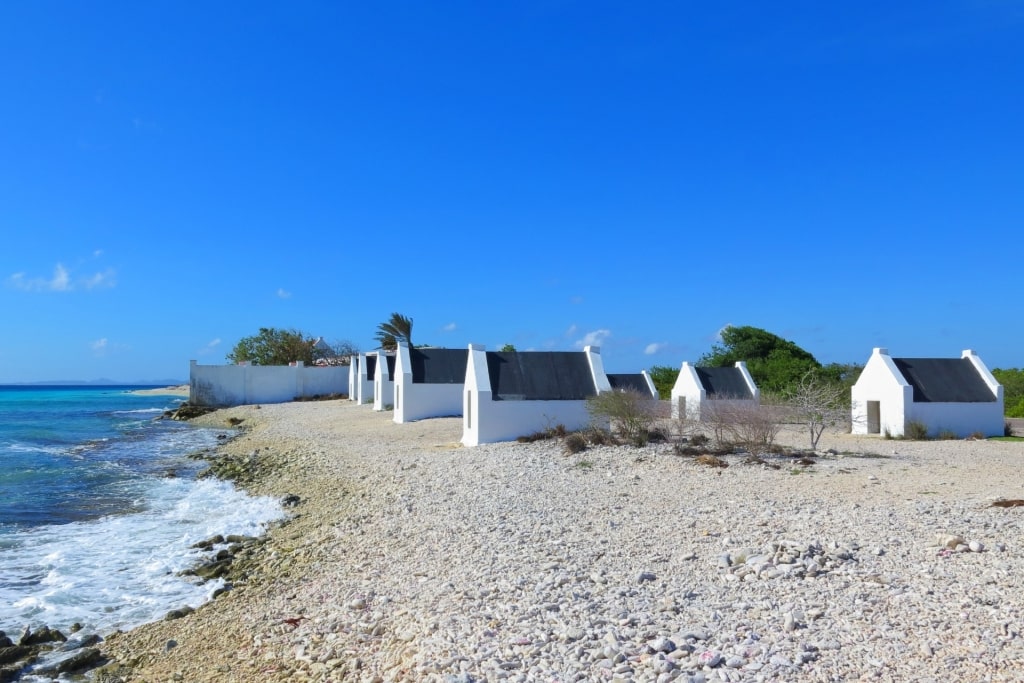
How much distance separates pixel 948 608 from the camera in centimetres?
615

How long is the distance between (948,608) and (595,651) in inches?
121

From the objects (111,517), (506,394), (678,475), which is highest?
(506,394)

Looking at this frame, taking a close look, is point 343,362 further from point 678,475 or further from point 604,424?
point 678,475

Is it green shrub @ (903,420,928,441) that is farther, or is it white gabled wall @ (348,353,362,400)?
white gabled wall @ (348,353,362,400)

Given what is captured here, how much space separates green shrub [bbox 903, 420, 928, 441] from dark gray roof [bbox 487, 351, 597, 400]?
9611 mm

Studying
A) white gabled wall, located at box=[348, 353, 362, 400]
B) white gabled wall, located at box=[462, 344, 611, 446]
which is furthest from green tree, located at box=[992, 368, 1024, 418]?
white gabled wall, located at box=[348, 353, 362, 400]

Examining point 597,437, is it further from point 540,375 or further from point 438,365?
point 438,365

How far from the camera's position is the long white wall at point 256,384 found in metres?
50.7

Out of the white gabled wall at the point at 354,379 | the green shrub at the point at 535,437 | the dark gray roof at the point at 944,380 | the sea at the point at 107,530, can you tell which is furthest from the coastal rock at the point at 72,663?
the white gabled wall at the point at 354,379

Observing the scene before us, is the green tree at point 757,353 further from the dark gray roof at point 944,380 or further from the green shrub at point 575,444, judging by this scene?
the green shrub at point 575,444

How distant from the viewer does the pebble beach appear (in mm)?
5645

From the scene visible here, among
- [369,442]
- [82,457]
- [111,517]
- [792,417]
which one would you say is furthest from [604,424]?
[82,457]

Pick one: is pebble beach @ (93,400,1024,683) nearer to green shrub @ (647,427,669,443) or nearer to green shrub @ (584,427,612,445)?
green shrub @ (584,427,612,445)

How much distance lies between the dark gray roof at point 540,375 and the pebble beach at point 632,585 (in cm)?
598
